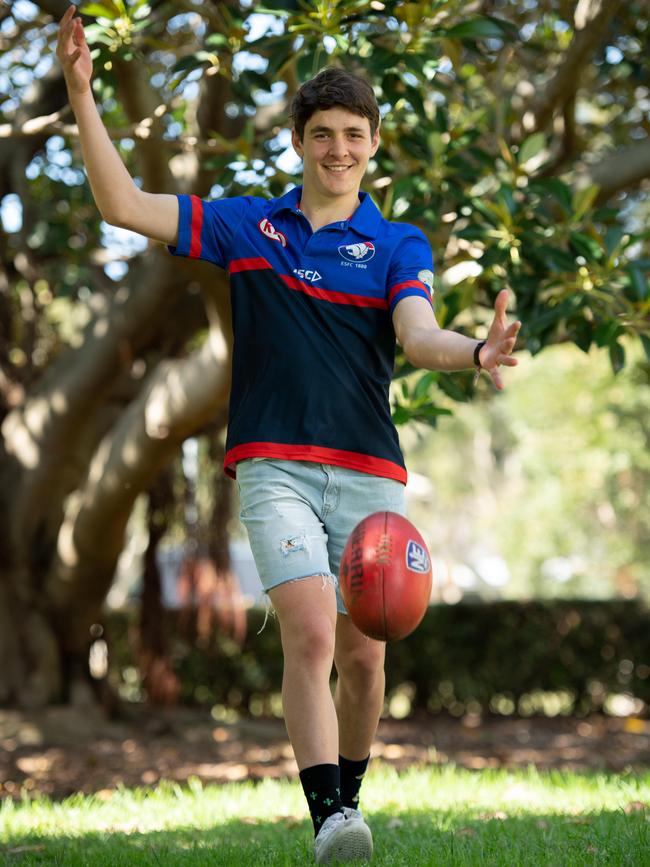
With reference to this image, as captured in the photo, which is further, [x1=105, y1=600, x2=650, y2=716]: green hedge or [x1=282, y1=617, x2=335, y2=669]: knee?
[x1=105, y1=600, x2=650, y2=716]: green hedge

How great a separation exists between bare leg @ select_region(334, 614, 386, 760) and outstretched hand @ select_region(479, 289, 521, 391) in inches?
38.3

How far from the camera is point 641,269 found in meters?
5.14

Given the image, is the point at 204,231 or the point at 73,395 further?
the point at 73,395

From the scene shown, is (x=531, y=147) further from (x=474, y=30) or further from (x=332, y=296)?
(x=332, y=296)

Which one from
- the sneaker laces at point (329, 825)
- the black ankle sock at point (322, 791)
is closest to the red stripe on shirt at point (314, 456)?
the black ankle sock at point (322, 791)

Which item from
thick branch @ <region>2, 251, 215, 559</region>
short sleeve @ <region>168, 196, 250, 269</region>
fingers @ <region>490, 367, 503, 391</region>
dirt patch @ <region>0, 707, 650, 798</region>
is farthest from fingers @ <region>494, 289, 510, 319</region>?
thick branch @ <region>2, 251, 215, 559</region>

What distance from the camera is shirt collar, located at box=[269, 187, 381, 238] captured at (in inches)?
133

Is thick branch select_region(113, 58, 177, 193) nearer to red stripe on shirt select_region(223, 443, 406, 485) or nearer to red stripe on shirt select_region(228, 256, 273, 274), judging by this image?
red stripe on shirt select_region(228, 256, 273, 274)

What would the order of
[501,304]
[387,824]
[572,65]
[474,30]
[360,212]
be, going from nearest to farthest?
[501,304] → [360,212] → [387,824] → [474,30] → [572,65]

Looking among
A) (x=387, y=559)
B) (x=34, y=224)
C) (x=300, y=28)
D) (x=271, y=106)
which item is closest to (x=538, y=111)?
(x=271, y=106)

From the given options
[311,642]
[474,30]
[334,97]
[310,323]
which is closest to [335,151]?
[334,97]

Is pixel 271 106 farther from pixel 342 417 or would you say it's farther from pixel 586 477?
pixel 586 477

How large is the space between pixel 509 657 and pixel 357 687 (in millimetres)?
9398

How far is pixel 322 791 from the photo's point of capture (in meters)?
3.04
